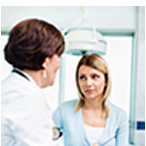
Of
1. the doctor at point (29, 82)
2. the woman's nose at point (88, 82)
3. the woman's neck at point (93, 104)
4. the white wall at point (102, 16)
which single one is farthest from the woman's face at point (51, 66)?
the white wall at point (102, 16)

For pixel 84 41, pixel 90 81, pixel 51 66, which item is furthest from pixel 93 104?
pixel 51 66

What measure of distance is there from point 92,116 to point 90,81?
23 centimetres

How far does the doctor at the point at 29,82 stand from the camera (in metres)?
0.43

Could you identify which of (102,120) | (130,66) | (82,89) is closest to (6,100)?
(82,89)

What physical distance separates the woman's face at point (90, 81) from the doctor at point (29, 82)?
56 cm

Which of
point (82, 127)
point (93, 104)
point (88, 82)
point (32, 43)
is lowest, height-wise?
point (82, 127)

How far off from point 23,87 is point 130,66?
4.90 ft

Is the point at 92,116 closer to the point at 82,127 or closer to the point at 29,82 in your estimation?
the point at 82,127

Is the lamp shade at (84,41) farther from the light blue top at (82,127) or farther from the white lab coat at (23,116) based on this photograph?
the light blue top at (82,127)

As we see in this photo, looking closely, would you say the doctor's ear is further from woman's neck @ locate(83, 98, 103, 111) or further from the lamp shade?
woman's neck @ locate(83, 98, 103, 111)

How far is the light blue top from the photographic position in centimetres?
109

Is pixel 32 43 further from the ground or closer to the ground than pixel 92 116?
further from the ground

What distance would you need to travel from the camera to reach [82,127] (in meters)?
1.11

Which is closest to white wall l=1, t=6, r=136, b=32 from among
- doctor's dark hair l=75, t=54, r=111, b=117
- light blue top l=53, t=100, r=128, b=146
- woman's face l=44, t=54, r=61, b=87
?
doctor's dark hair l=75, t=54, r=111, b=117
